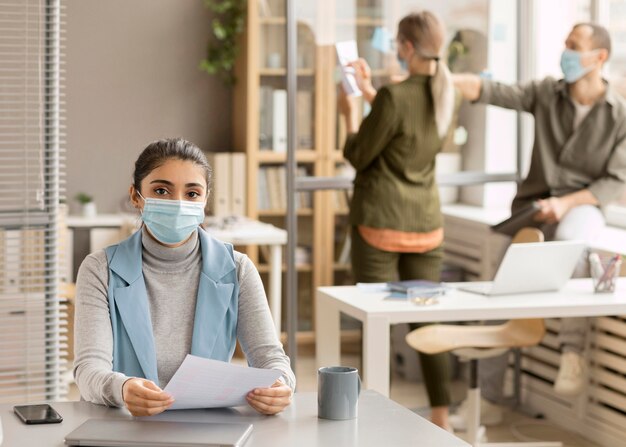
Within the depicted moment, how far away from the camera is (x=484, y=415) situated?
462 cm

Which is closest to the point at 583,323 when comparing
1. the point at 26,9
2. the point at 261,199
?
the point at 261,199

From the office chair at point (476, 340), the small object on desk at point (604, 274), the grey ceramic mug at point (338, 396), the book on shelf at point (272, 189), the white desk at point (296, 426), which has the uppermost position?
the book on shelf at point (272, 189)

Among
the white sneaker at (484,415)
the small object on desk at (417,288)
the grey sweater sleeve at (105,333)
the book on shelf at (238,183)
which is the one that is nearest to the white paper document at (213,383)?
the grey sweater sleeve at (105,333)

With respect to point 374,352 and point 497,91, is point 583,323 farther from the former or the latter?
point 374,352

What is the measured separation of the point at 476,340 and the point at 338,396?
1.93m

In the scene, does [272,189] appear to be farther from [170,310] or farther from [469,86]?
[170,310]

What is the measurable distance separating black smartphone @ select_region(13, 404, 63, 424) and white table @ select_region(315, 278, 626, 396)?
1.37m

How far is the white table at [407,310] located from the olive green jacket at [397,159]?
61 cm

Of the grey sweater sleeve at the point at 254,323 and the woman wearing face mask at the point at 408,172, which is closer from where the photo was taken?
the grey sweater sleeve at the point at 254,323

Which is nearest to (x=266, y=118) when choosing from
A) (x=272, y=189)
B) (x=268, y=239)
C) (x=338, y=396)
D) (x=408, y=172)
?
(x=272, y=189)

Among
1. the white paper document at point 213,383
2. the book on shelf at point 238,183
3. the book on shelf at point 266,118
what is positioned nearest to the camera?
the white paper document at point 213,383

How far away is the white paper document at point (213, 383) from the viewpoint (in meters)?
1.88

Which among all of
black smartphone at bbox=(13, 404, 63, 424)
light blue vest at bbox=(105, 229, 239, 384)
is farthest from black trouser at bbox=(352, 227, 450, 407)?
black smartphone at bbox=(13, 404, 63, 424)

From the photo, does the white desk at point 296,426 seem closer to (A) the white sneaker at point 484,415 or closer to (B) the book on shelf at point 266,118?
(A) the white sneaker at point 484,415
